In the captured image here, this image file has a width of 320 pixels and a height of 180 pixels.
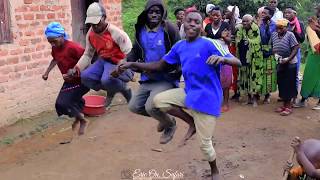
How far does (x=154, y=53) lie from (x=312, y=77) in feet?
14.4

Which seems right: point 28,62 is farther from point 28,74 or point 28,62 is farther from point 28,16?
point 28,16

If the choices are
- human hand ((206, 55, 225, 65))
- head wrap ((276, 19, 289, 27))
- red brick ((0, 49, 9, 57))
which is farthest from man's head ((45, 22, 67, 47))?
head wrap ((276, 19, 289, 27))

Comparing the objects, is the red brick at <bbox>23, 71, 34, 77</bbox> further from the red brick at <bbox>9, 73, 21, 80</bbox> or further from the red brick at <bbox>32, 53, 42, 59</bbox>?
the red brick at <bbox>32, 53, 42, 59</bbox>

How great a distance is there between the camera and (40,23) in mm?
8539

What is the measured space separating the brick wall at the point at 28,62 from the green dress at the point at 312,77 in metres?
4.63

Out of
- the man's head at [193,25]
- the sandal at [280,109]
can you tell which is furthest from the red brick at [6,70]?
the sandal at [280,109]

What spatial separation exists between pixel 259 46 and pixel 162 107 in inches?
165

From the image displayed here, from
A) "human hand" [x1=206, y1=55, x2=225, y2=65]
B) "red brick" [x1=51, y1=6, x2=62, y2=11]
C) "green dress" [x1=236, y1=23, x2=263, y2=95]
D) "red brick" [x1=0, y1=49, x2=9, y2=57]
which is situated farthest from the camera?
"red brick" [x1=51, y1=6, x2=62, y2=11]

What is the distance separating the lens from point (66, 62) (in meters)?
5.93

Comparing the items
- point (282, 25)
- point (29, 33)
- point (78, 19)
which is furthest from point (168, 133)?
point (78, 19)

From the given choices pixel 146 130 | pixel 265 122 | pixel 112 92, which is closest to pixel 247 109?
pixel 265 122

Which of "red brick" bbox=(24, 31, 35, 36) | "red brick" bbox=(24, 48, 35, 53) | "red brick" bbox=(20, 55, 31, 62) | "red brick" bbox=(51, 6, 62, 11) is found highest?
"red brick" bbox=(51, 6, 62, 11)

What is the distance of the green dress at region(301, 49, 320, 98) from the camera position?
8.35 meters

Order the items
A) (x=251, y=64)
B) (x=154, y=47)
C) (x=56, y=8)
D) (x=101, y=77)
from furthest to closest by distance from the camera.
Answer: (x=56, y=8) < (x=251, y=64) < (x=101, y=77) < (x=154, y=47)
